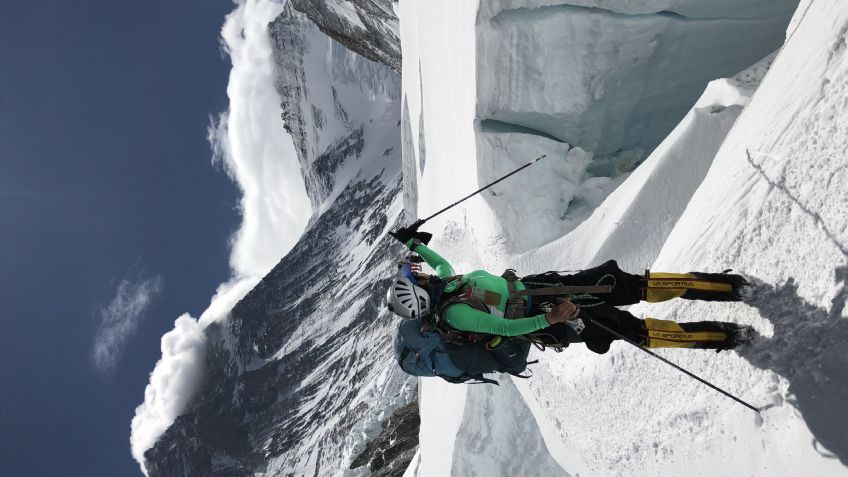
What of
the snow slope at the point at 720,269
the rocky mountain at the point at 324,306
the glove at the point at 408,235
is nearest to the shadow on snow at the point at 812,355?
the snow slope at the point at 720,269

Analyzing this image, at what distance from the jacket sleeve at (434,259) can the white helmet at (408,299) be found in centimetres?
72

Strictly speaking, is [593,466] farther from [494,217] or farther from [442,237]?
[442,237]

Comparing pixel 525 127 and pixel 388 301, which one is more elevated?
pixel 525 127

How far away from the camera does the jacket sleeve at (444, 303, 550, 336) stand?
370cm

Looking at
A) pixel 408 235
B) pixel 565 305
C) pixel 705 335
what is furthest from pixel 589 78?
pixel 565 305

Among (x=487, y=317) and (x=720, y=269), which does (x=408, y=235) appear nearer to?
(x=487, y=317)

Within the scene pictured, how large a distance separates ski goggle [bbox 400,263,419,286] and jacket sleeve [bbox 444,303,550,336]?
387 millimetres

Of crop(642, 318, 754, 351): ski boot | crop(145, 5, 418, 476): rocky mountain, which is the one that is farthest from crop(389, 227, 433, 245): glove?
crop(145, 5, 418, 476): rocky mountain

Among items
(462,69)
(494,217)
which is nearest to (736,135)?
(494,217)

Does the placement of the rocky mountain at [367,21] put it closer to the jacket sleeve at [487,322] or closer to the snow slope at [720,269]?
the snow slope at [720,269]

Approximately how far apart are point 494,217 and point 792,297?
5.00 m

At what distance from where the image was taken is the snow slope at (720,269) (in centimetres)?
322

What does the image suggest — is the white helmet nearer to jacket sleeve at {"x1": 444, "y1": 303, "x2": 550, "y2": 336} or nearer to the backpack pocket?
jacket sleeve at {"x1": 444, "y1": 303, "x2": 550, "y2": 336}

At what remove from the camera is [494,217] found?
813 centimetres
